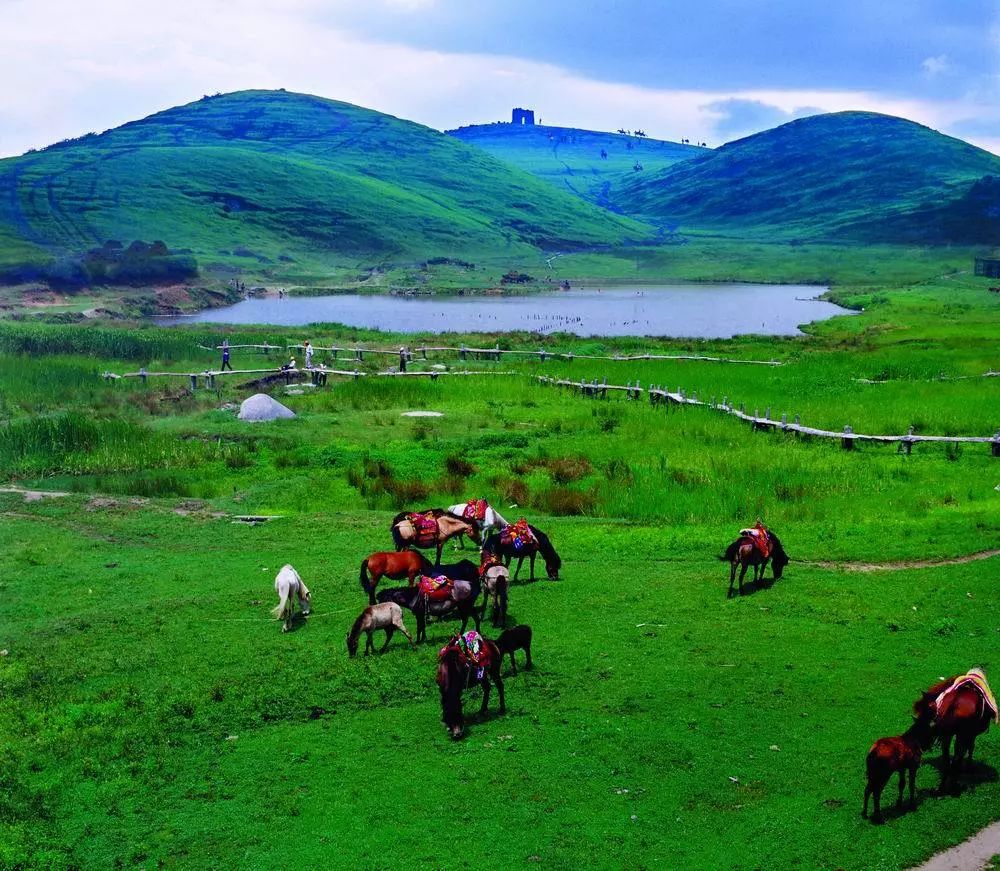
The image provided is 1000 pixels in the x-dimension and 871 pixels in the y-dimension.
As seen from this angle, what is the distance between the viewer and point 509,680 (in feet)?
45.7

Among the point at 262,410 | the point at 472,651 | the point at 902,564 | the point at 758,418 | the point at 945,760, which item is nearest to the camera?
the point at 945,760

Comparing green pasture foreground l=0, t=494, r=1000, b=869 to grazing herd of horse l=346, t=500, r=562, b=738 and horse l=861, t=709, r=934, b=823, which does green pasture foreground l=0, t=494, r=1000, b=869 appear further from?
grazing herd of horse l=346, t=500, r=562, b=738

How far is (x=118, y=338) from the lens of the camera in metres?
58.2

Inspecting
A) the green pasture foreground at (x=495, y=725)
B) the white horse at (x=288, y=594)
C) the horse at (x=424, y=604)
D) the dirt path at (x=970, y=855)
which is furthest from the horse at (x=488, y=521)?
the dirt path at (x=970, y=855)

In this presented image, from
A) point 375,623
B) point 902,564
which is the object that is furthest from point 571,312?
point 375,623

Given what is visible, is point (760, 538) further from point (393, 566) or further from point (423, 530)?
point (393, 566)

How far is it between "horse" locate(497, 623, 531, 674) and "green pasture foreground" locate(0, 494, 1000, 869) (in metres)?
Result: 0.39

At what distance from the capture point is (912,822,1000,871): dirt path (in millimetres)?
9664

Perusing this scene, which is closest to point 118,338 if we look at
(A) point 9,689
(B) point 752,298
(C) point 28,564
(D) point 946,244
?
(C) point 28,564

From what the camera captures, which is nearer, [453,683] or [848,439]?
[453,683]

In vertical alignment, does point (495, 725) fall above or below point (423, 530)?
below

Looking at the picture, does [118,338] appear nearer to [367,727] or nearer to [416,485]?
[416,485]

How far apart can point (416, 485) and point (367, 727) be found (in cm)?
1489

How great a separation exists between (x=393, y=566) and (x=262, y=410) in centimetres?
2101
